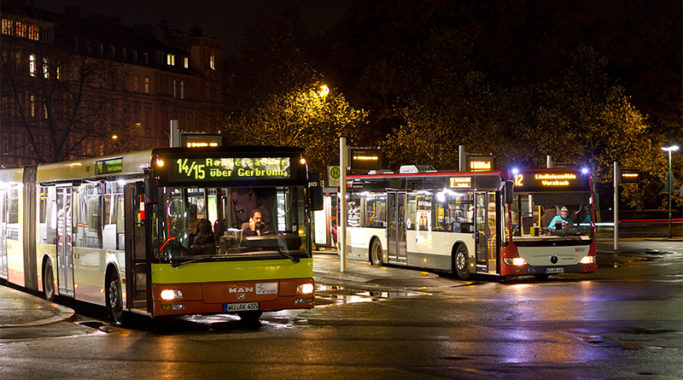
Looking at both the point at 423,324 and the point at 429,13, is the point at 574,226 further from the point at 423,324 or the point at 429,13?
the point at 429,13

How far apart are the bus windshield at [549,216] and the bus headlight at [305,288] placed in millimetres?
10462

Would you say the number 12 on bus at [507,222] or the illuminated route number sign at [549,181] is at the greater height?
the illuminated route number sign at [549,181]

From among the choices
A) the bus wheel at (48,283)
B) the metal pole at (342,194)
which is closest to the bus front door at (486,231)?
the metal pole at (342,194)

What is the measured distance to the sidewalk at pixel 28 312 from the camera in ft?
56.2

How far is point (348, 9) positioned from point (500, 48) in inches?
351

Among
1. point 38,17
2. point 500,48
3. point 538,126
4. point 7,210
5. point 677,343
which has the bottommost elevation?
point 677,343

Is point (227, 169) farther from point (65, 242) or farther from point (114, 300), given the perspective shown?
point (65, 242)

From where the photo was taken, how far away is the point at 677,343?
45.7 ft

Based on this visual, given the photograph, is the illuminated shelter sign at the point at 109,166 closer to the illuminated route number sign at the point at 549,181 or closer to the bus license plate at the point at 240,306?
the bus license plate at the point at 240,306

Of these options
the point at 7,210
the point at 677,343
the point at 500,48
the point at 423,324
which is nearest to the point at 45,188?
the point at 7,210

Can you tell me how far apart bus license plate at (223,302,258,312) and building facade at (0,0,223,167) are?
3985cm

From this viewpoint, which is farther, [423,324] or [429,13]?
[429,13]

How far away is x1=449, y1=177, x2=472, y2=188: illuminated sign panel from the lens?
2647 cm

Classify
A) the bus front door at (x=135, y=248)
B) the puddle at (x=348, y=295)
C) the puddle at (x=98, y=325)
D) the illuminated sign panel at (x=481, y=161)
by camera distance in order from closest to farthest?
the bus front door at (x=135, y=248)
the puddle at (x=98, y=325)
the puddle at (x=348, y=295)
the illuminated sign panel at (x=481, y=161)
